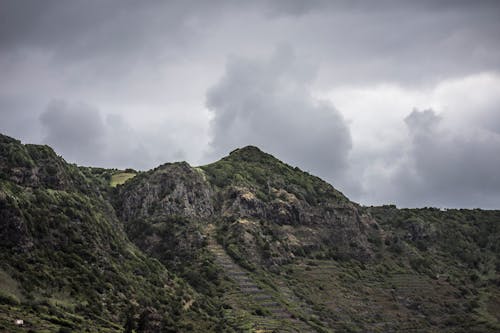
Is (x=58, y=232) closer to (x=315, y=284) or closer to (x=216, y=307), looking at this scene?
(x=216, y=307)

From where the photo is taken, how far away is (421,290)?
198m

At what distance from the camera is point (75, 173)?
548ft

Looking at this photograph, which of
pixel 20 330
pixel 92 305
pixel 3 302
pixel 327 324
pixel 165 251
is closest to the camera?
pixel 20 330

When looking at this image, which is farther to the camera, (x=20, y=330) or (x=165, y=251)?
(x=165, y=251)

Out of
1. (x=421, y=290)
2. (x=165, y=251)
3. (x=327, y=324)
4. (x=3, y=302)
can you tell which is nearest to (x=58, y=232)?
(x=3, y=302)

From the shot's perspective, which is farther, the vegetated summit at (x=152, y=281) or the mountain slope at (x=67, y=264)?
the vegetated summit at (x=152, y=281)

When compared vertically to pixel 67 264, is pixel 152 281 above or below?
above

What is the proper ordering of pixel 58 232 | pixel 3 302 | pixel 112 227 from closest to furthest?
pixel 3 302 < pixel 58 232 < pixel 112 227

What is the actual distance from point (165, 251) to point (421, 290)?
87.8m

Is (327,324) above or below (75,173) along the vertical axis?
below

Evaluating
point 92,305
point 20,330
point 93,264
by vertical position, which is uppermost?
point 93,264

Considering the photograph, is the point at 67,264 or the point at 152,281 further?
the point at 152,281

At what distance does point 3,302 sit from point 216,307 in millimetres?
71475

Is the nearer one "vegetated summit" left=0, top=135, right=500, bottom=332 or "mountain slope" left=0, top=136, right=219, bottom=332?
"mountain slope" left=0, top=136, right=219, bottom=332
